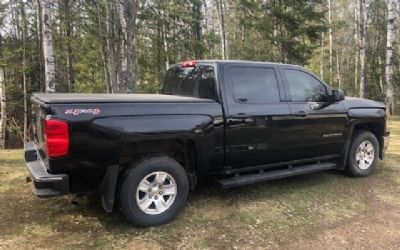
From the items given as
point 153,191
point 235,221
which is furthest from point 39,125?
point 235,221

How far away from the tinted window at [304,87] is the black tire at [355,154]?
1073mm

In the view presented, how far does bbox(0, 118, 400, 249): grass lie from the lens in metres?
4.39

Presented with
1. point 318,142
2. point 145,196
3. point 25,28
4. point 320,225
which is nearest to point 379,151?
point 318,142

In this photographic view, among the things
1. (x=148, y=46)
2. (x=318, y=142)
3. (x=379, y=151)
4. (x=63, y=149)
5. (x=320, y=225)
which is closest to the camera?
(x=63, y=149)

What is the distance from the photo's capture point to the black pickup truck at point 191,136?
13.7 ft

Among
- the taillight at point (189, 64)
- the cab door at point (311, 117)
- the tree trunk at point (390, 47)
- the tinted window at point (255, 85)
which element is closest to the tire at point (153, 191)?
the tinted window at point (255, 85)

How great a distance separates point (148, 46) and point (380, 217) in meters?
16.9

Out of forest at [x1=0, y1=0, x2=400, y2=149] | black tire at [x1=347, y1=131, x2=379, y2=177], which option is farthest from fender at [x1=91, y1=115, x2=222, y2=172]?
forest at [x1=0, y1=0, x2=400, y2=149]

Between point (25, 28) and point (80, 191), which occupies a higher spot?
point (25, 28)

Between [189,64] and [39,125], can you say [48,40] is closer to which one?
[189,64]

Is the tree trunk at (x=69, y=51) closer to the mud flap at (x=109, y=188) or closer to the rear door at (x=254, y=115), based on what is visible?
the rear door at (x=254, y=115)

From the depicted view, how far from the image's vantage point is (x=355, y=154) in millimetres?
6832

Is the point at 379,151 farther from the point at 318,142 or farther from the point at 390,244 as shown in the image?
the point at 390,244

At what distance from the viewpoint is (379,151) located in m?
7.26
